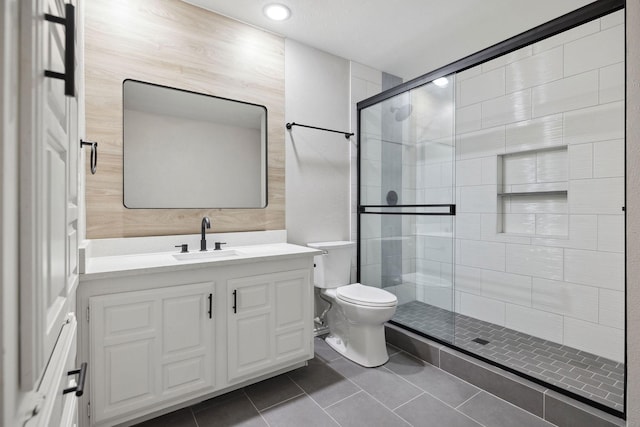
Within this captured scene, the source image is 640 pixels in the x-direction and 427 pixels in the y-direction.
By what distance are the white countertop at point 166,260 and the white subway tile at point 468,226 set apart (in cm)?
153

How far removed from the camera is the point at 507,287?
8.59 ft

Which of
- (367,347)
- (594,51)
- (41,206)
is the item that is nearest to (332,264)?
(367,347)

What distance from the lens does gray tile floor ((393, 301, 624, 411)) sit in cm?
173

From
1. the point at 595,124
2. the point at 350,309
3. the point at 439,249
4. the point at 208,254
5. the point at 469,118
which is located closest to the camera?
the point at 208,254

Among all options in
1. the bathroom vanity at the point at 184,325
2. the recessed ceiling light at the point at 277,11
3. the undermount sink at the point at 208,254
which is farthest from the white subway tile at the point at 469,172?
the undermount sink at the point at 208,254

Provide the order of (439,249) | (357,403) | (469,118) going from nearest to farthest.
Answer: (357,403)
(439,249)
(469,118)

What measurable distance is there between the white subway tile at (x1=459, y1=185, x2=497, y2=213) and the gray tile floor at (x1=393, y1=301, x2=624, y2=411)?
960 millimetres

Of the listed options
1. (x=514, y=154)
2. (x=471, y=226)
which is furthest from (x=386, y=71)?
(x=471, y=226)

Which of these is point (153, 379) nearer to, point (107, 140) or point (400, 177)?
point (107, 140)

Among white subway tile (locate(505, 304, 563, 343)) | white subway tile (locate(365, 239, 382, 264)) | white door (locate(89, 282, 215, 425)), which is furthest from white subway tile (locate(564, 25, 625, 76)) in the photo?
white door (locate(89, 282, 215, 425))

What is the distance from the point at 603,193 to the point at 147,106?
298cm

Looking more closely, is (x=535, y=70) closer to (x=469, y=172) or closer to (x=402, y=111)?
(x=469, y=172)
